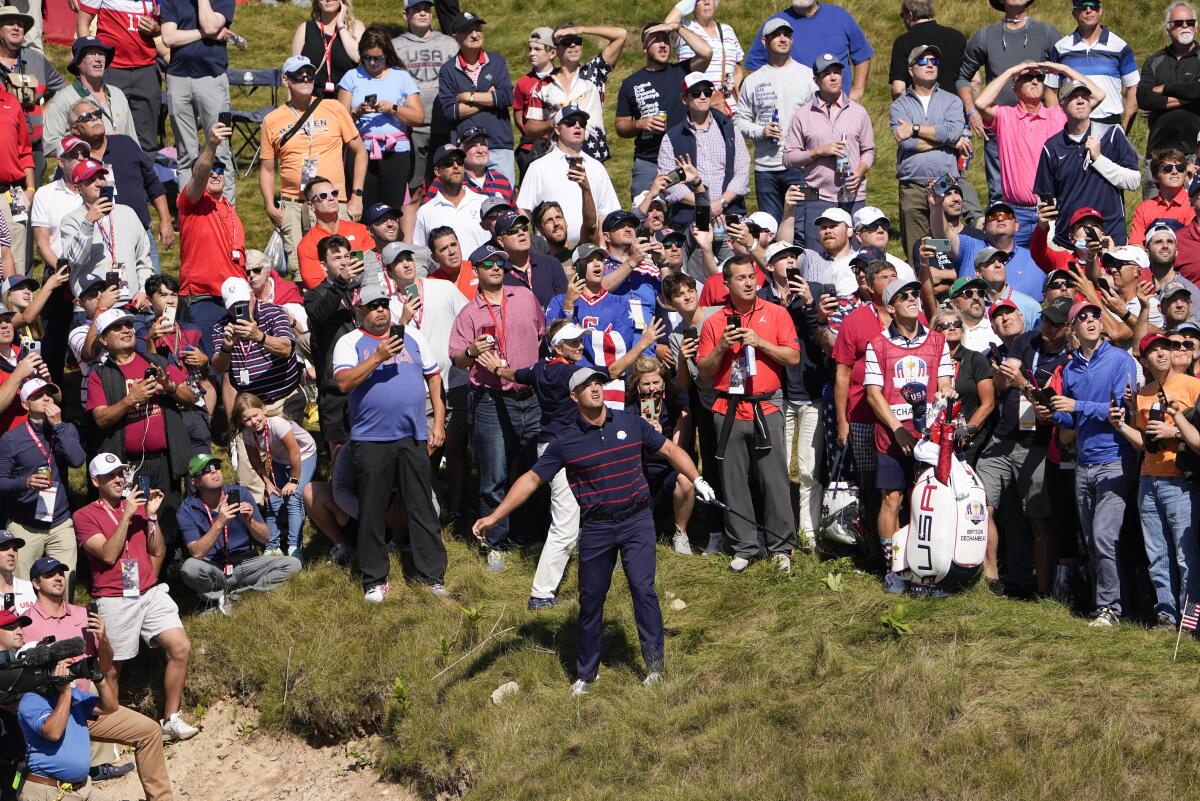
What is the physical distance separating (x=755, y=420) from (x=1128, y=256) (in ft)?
10.5

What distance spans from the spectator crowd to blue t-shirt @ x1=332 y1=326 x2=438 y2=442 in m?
0.03

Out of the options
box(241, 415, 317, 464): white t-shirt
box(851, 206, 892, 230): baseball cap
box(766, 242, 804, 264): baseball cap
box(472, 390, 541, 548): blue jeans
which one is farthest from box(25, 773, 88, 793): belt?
box(851, 206, 892, 230): baseball cap

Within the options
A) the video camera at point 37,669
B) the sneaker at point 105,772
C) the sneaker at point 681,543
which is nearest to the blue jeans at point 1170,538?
the sneaker at point 681,543

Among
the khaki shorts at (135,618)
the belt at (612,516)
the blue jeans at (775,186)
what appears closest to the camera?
the belt at (612,516)

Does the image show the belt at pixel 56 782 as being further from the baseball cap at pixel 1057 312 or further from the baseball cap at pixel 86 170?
the baseball cap at pixel 1057 312

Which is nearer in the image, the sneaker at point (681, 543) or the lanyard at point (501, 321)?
the lanyard at point (501, 321)

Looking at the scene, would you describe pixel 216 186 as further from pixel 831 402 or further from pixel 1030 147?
pixel 1030 147

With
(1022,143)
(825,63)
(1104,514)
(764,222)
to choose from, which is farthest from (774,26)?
(1104,514)

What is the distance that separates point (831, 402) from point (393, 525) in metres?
3.93

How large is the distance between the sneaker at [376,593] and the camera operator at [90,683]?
2.03 meters

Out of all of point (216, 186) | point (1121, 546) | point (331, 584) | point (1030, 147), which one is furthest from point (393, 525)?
point (1030, 147)

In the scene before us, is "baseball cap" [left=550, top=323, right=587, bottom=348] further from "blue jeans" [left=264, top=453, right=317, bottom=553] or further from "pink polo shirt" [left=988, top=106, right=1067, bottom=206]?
"pink polo shirt" [left=988, top=106, right=1067, bottom=206]

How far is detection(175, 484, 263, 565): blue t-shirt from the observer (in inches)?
504

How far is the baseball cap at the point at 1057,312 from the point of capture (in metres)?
11.6
